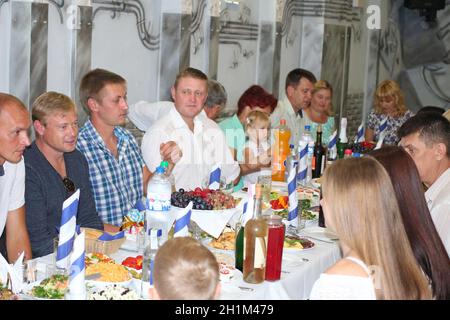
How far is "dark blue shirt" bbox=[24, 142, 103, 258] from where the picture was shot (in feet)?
12.0

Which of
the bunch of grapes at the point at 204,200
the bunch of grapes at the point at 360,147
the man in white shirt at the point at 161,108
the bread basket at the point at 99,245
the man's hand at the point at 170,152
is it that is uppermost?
the man in white shirt at the point at 161,108

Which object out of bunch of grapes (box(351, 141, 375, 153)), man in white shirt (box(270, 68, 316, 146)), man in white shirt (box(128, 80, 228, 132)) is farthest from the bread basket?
man in white shirt (box(270, 68, 316, 146))

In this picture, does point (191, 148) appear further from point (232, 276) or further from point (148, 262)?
point (148, 262)

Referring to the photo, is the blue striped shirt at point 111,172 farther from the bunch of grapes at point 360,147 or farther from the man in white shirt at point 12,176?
the bunch of grapes at point 360,147

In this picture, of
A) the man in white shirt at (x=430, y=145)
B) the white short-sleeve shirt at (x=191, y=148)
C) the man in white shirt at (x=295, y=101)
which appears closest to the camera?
the man in white shirt at (x=430, y=145)

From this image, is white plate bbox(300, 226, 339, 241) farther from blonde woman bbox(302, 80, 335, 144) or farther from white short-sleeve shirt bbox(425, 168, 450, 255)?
blonde woman bbox(302, 80, 335, 144)

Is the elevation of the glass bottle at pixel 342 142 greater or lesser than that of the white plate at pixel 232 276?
greater

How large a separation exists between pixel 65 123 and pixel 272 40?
4.89 meters

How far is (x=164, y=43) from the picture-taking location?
261 inches


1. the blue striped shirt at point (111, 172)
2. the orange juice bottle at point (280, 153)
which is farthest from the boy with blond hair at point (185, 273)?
the orange juice bottle at point (280, 153)

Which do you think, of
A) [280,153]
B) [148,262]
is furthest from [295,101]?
[148,262]

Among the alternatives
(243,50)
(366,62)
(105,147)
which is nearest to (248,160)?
(105,147)

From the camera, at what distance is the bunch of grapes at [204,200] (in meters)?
3.72

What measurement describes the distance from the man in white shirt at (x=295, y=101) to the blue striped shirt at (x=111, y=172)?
102 inches
